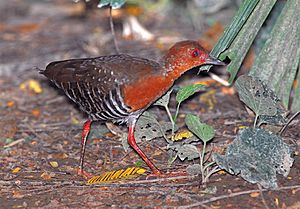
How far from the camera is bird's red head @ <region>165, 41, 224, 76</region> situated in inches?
164

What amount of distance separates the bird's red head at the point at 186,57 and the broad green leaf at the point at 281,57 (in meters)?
0.67

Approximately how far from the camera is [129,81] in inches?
165

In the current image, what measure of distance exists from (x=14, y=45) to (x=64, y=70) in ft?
9.53

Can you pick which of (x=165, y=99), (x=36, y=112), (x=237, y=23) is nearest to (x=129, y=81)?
(x=165, y=99)

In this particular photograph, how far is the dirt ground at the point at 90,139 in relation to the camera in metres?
3.90

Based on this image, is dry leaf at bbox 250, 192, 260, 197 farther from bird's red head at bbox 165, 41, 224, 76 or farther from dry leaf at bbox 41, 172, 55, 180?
dry leaf at bbox 41, 172, 55, 180

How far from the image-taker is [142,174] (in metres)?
4.28

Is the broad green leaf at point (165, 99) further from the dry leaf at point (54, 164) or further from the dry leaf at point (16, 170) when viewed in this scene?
the dry leaf at point (16, 170)

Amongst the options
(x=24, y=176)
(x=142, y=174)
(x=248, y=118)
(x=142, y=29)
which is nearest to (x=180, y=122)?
(x=248, y=118)

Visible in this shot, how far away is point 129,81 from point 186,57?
0.37m

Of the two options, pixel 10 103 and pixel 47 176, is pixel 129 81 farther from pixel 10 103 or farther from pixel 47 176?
pixel 10 103

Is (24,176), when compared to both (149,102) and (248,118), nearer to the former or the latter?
(149,102)

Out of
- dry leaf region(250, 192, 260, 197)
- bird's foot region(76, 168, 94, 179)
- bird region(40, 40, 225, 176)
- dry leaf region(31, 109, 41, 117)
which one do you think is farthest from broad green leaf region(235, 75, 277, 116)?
dry leaf region(31, 109, 41, 117)

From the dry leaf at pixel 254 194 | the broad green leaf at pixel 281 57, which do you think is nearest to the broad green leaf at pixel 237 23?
the broad green leaf at pixel 281 57
